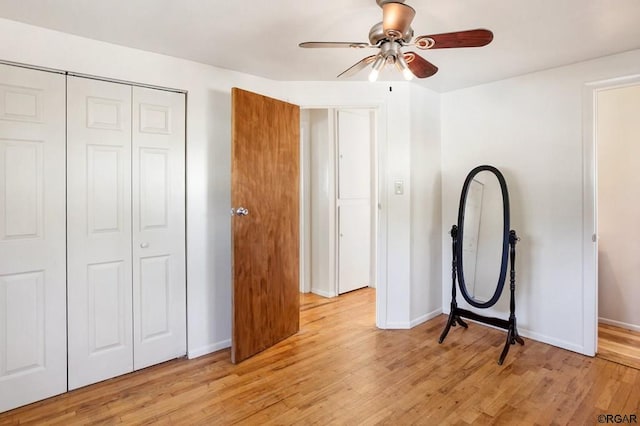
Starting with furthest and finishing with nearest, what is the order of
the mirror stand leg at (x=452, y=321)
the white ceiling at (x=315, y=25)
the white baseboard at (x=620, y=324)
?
the white baseboard at (x=620, y=324)
the mirror stand leg at (x=452, y=321)
the white ceiling at (x=315, y=25)

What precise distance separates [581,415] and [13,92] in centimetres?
369

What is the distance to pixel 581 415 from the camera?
204cm

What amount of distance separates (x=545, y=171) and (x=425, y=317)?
1669mm

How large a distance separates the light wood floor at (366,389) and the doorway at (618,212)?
95 centimetres

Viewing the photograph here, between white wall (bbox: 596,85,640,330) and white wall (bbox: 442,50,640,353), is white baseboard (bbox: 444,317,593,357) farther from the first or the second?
white wall (bbox: 596,85,640,330)

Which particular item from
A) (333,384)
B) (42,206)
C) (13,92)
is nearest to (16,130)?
(13,92)

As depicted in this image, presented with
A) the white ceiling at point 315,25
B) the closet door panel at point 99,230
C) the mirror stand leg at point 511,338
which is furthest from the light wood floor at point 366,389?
the white ceiling at point 315,25

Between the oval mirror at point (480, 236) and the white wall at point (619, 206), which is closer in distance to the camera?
the oval mirror at point (480, 236)

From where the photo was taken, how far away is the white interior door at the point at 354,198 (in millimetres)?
4398

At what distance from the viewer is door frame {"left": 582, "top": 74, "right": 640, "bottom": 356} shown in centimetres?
275

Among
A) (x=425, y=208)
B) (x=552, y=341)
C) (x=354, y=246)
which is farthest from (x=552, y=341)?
(x=354, y=246)

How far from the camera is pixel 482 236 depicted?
320 cm

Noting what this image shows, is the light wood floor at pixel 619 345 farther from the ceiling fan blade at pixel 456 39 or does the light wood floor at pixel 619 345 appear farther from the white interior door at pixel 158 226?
the white interior door at pixel 158 226

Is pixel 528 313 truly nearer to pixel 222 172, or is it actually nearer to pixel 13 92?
pixel 222 172
